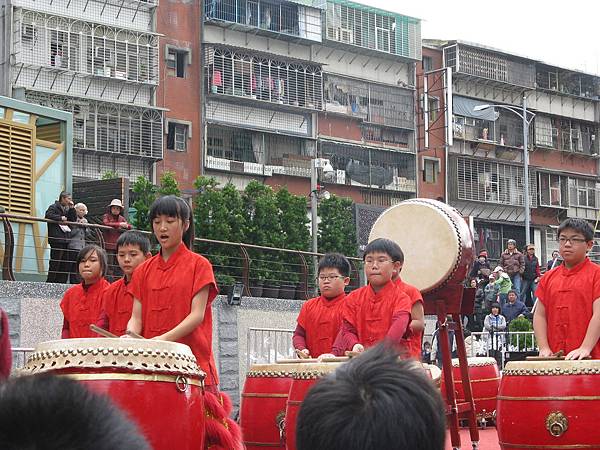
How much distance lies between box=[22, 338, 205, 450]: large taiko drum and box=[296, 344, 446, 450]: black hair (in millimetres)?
2499

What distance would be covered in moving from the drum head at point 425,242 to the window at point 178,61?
1026 inches

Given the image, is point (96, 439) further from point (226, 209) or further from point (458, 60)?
point (458, 60)

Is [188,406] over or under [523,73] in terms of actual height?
under

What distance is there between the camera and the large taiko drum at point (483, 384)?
10695mm

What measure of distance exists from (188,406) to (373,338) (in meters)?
2.44

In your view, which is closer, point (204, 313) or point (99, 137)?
point (204, 313)

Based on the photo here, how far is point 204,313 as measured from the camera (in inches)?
203

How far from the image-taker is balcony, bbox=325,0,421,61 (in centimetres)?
3828

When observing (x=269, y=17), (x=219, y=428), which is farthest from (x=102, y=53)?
(x=219, y=428)

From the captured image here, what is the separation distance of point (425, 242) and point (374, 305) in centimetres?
159

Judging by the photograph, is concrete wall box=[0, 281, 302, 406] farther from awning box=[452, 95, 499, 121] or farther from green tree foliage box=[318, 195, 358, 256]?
awning box=[452, 95, 499, 121]

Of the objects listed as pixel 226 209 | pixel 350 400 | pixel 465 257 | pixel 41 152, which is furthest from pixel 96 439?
pixel 226 209

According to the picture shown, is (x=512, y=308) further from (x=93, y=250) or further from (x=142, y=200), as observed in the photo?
(x=93, y=250)

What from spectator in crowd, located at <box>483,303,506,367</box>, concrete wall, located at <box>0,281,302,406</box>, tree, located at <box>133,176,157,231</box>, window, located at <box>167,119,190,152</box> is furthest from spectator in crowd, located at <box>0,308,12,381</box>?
window, located at <box>167,119,190,152</box>
